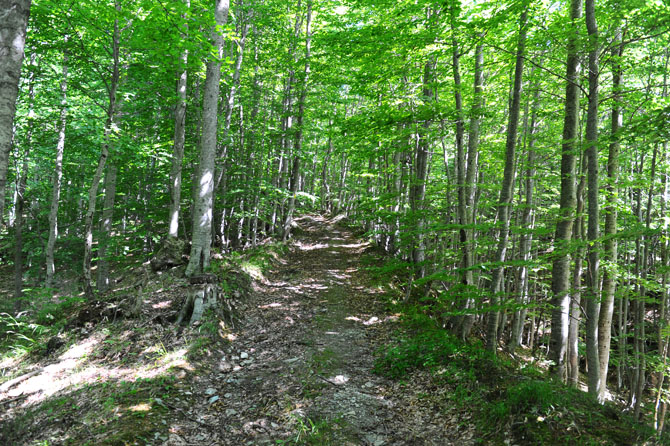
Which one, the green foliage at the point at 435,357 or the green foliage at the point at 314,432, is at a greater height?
the green foliage at the point at 435,357

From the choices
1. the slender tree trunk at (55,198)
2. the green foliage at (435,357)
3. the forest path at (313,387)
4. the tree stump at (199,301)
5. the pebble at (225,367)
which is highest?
the slender tree trunk at (55,198)

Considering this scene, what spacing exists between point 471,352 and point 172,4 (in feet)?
27.4

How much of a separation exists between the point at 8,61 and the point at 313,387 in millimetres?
5136

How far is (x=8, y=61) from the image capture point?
2709 mm

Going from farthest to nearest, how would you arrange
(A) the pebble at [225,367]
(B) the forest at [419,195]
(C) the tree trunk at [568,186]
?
1. (A) the pebble at [225,367]
2. (C) the tree trunk at [568,186]
3. (B) the forest at [419,195]

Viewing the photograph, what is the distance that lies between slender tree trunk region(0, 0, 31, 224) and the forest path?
11.3 feet

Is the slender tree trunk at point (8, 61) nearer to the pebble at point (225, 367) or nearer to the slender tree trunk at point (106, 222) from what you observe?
the pebble at point (225, 367)

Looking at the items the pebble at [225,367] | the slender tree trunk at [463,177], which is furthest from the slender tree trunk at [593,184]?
the pebble at [225,367]

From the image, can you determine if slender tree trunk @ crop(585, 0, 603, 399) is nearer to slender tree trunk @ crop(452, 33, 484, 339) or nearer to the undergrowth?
the undergrowth

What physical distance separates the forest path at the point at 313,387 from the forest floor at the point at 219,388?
20mm

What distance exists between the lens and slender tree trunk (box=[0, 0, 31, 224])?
106 inches

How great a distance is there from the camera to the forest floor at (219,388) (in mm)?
3965

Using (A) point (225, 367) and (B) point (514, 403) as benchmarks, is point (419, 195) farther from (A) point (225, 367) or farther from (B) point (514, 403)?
(A) point (225, 367)

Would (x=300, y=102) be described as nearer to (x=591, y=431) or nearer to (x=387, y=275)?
(x=387, y=275)
